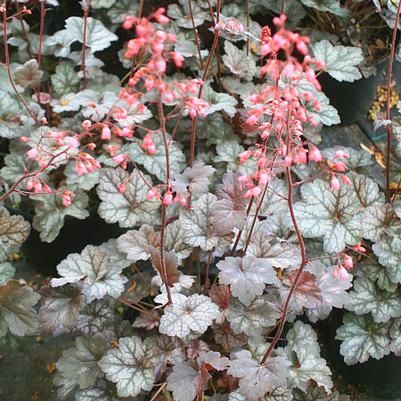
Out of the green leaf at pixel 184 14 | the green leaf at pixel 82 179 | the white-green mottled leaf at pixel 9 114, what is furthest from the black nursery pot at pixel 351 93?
the white-green mottled leaf at pixel 9 114

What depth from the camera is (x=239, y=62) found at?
2.52 meters

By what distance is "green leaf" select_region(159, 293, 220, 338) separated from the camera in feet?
5.52

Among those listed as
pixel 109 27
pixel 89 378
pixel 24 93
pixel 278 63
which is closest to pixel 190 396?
pixel 89 378

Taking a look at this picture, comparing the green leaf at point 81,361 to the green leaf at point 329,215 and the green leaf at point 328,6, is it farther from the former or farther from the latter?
the green leaf at point 328,6

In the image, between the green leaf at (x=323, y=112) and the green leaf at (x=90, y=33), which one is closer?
the green leaf at (x=323, y=112)

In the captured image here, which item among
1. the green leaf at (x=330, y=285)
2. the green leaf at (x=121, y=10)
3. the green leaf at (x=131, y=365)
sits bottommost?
the green leaf at (x=131, y=365)

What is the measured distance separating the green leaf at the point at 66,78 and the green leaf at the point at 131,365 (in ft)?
4.06

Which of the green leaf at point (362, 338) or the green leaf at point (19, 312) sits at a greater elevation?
the green leaf at point (19, 312)

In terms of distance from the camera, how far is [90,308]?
1985mm

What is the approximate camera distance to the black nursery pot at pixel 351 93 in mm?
3031

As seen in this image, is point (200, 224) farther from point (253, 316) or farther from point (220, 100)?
point (220, 100)

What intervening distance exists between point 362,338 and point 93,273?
95 centimetres

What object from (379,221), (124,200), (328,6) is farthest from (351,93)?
(124,200)

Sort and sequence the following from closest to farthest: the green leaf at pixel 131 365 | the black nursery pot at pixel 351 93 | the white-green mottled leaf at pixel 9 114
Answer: the green leaf at pixel 131 365
the white-green mottled leaf at pixel 9 114
the black nursery pot at pixel 351 93
